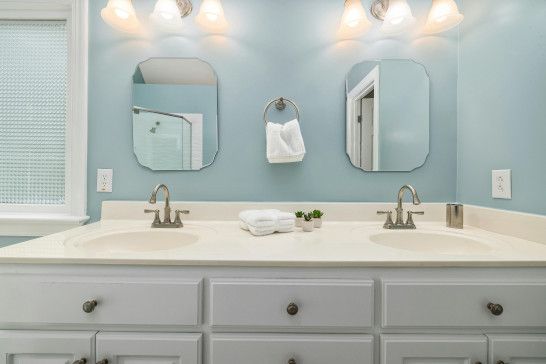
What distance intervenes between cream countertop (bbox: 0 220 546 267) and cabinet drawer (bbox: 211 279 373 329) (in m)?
0.06

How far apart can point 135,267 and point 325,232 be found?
2.29 feet

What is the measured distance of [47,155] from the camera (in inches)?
51.6

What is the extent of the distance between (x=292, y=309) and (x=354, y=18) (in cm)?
127

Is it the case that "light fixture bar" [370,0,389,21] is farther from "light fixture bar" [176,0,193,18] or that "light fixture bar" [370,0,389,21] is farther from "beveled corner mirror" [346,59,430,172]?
"light fixture bar" [176,0,193,18]

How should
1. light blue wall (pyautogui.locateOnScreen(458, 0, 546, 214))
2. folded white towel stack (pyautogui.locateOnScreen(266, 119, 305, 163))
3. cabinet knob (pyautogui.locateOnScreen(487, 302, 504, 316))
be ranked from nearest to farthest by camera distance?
cabinet knob (pyautogui.locateOnScreen(487, 302, 504, 316))
light blue wall (pyautogui.locateOnScreen(458, 0, 546, 214))
folded white towel stack (pyautogui.locateOnScreen(266, 119, 305, 163))

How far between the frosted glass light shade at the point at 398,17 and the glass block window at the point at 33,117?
159cm

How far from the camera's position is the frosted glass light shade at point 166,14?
3.92ft

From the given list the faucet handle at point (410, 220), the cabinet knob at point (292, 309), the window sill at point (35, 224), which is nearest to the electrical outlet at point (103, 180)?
the window sill at point (35, 224)

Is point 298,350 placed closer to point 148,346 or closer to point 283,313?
point 283,313

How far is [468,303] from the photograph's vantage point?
715mm

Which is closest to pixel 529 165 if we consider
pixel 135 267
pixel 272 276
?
pixel 272 276

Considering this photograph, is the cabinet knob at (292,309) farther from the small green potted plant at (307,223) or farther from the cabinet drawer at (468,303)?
the small green potted plant at (307,223)

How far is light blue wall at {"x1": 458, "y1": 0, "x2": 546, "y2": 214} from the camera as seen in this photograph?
0.93m

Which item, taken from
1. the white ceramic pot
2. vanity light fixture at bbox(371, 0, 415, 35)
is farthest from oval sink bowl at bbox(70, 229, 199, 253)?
vanity light fixture at bbox(371, 0, 415, 35)
